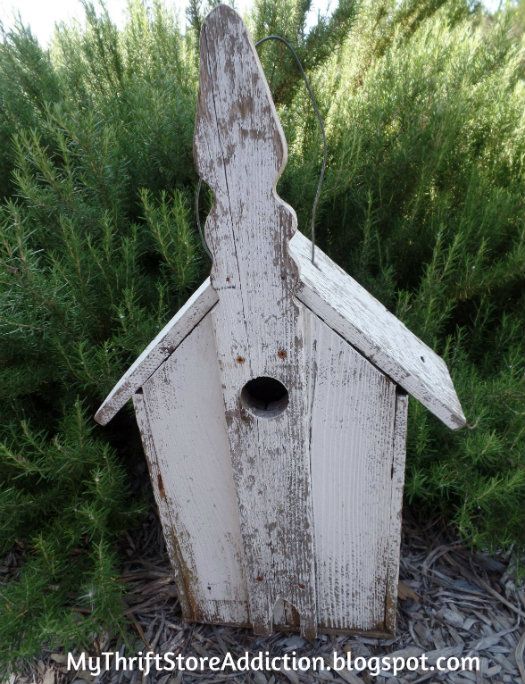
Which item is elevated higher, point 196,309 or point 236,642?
point 196,309

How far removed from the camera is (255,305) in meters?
1.07

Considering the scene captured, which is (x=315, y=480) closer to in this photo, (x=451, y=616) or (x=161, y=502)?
(x=161, y=502)

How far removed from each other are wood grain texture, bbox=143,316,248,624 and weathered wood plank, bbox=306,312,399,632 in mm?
230

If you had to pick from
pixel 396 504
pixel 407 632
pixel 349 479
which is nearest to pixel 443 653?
pixel 407 632

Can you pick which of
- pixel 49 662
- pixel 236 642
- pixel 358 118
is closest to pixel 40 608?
pixel 49 662

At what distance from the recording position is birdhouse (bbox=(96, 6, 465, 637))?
3.11 ft

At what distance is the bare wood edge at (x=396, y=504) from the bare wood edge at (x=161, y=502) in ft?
1.93

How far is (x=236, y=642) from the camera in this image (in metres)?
1.61

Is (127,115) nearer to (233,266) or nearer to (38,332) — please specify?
(38,332)

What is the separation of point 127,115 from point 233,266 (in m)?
1.70

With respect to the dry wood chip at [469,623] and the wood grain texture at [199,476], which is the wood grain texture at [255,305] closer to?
the wood grain texture at [199,476]

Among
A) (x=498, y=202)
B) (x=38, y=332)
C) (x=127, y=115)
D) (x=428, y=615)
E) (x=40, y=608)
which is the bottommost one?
(x=428, y=615)

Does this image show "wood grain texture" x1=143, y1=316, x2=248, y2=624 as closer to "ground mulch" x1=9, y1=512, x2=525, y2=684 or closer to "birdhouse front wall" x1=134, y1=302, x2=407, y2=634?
"birdhouse front wall" x1=134, y1=302, x2=407, y2=634

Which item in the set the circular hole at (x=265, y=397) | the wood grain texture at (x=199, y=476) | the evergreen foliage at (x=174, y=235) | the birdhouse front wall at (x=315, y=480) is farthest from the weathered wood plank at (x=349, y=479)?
the evergreen foliage at (x=174, y=235)
